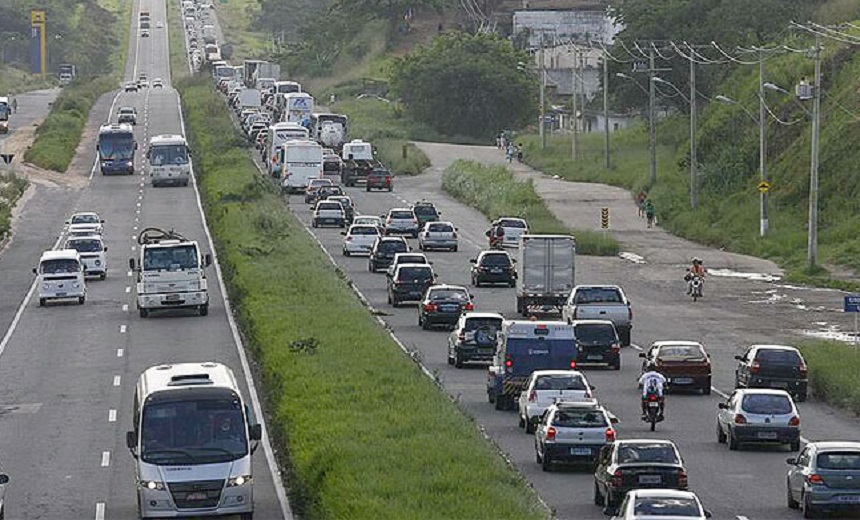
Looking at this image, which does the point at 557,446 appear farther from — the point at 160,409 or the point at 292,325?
the point at 292,325

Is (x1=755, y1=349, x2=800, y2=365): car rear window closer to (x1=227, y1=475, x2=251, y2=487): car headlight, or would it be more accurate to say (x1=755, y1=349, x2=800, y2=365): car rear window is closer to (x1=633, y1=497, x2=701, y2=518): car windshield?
(x1=227, y1=475, x2=251, y2=487): car headlight

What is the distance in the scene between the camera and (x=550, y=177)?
407 ft

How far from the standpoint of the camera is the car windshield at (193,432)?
29.9 metres

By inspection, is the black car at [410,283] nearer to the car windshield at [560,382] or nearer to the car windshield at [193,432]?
the car windshield at [560,382]

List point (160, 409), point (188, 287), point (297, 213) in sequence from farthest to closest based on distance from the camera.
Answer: point (297, 213), point (188, 287), point (160, 409)

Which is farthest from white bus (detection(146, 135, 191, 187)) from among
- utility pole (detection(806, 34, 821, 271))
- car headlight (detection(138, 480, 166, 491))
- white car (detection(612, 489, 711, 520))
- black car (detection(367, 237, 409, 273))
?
white car (detection(612, 489, 711, 520))

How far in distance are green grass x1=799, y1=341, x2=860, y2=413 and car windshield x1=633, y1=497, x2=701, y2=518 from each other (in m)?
19.9

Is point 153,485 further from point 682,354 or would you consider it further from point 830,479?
point 682,354

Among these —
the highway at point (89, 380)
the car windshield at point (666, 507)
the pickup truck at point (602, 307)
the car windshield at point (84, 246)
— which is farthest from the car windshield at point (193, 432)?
the car windshield at point (84, 246)

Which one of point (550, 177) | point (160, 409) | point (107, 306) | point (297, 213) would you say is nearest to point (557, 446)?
point (160, 409)

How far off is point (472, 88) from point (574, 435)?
116 meters

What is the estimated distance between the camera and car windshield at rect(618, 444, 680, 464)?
103ft

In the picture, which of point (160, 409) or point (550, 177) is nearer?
point (160, 409)

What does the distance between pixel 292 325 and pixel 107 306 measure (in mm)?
17553
